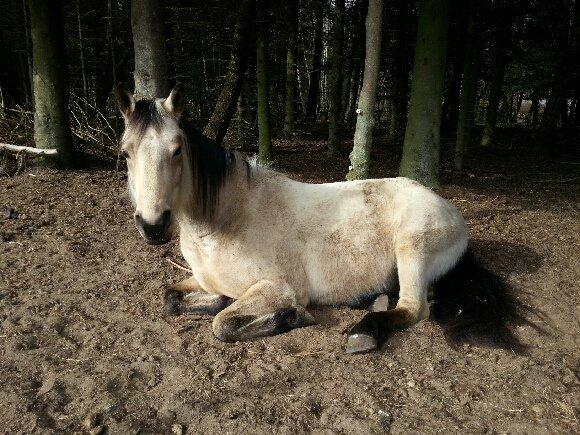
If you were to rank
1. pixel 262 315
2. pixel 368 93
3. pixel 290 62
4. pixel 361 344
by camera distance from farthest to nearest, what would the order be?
1. pixel 290 62
2. pixel 368 93
3. pixel 262 315
4. pixel 361 344

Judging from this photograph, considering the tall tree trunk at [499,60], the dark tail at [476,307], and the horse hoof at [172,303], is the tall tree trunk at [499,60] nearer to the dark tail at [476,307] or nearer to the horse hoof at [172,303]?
the dark tail at [476,307]

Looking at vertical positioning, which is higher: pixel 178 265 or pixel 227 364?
pixel 178 265

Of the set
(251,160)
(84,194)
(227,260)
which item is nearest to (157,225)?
(227,260)

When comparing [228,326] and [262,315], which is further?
[262,315]

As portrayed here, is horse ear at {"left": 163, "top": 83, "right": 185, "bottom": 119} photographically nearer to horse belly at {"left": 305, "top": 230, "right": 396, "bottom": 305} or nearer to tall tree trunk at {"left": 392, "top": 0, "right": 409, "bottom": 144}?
horse belly at {"left": 305, "top": 230, "right": 396, "bottom": 305}

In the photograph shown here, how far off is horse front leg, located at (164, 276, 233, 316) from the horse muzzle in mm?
1004

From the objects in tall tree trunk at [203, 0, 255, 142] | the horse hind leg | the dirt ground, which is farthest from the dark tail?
tall tree trunk at [203, 0, 255, 142]

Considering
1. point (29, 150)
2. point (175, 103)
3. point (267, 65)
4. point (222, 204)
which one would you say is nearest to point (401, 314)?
point (222, 204)

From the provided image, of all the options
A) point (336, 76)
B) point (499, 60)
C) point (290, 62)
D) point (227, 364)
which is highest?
point (499, 60)

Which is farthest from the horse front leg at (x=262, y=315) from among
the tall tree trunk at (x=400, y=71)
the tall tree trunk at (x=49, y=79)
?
the tall tree trunk at (x=400, y=71)

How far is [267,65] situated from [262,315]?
725 cm

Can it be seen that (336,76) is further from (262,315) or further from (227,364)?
(227,364)

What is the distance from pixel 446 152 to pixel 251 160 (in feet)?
36.0

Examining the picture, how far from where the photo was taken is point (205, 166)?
333 centimetres
